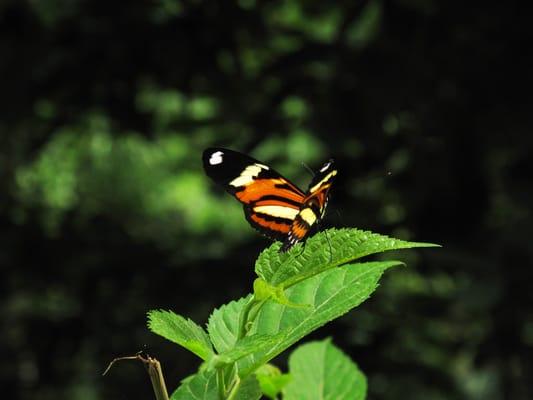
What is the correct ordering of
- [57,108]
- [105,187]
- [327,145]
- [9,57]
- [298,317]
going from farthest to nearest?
[105,187] → [57,108] → [9,57] → [327,145] → [298,317]

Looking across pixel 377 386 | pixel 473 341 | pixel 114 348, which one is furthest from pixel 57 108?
pixel 473 341

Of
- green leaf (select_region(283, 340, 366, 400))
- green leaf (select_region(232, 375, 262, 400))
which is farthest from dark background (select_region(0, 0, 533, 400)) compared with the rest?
green leaf (select_region(232, 375, 262, 400))

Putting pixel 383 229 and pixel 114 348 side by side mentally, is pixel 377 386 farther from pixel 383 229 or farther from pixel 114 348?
pixel 114 348

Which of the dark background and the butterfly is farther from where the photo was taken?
the dark background

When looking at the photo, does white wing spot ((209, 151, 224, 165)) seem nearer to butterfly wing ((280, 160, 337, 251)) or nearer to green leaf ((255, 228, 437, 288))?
butterfly wing ((280, 160, 337, 251))

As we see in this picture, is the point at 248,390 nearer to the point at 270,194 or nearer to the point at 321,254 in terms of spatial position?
the point at 321,254

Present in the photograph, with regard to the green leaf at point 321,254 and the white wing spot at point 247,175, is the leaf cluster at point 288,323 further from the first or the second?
the white wing spot at point 247,175
